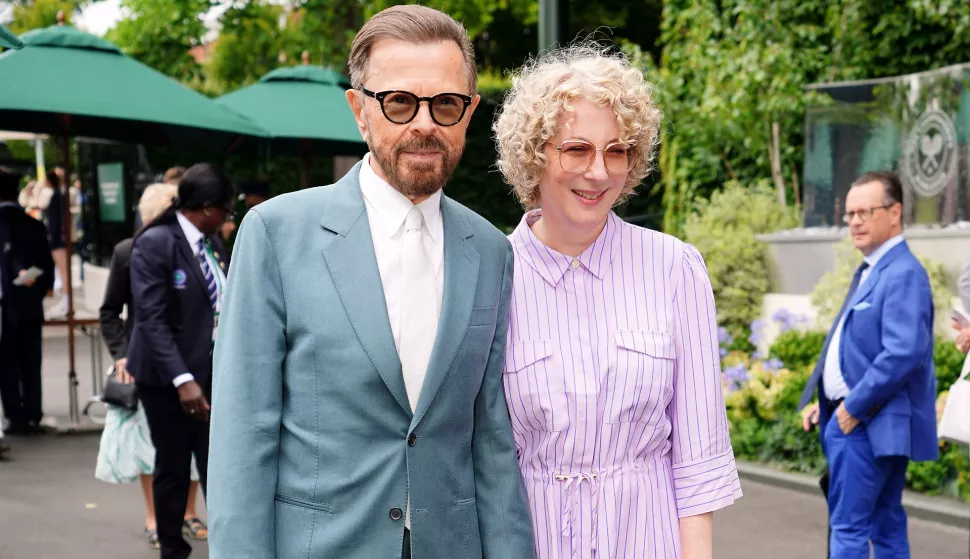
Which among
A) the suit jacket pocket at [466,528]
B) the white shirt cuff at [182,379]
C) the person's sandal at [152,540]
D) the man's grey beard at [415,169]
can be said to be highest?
the man's grey beard at [415,169]

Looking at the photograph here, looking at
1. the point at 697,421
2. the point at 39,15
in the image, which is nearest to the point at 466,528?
the point at 697,421

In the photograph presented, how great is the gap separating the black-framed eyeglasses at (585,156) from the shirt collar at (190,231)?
3.48 meters

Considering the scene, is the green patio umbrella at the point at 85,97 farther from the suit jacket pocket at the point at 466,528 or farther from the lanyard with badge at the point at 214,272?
the suit jacket pocket at the point at 466,528

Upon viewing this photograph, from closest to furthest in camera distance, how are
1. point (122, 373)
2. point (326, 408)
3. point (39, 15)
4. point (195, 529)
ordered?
point (326, 408) < point (122, 373) < point (195, 529) < point (39, 15)

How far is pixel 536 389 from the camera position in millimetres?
2447

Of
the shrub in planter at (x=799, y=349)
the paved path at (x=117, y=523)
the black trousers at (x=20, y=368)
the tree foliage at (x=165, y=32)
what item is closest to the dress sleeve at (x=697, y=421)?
the paved path at (x=117, y=523)

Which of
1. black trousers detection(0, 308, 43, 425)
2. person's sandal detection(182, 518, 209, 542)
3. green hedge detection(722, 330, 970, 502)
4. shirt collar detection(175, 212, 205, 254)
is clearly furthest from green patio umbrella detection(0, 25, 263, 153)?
green hedge detection(722, 330, 970, 502)

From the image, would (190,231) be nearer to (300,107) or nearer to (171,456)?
(171,456)

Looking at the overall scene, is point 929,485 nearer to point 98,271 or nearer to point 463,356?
point 463,356

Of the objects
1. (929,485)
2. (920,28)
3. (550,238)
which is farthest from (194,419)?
(920,28)

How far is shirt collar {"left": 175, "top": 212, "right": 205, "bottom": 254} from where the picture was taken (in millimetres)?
5582

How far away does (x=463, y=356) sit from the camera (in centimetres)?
227

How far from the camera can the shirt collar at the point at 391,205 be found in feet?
7.62

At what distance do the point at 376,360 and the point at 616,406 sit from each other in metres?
0.58
